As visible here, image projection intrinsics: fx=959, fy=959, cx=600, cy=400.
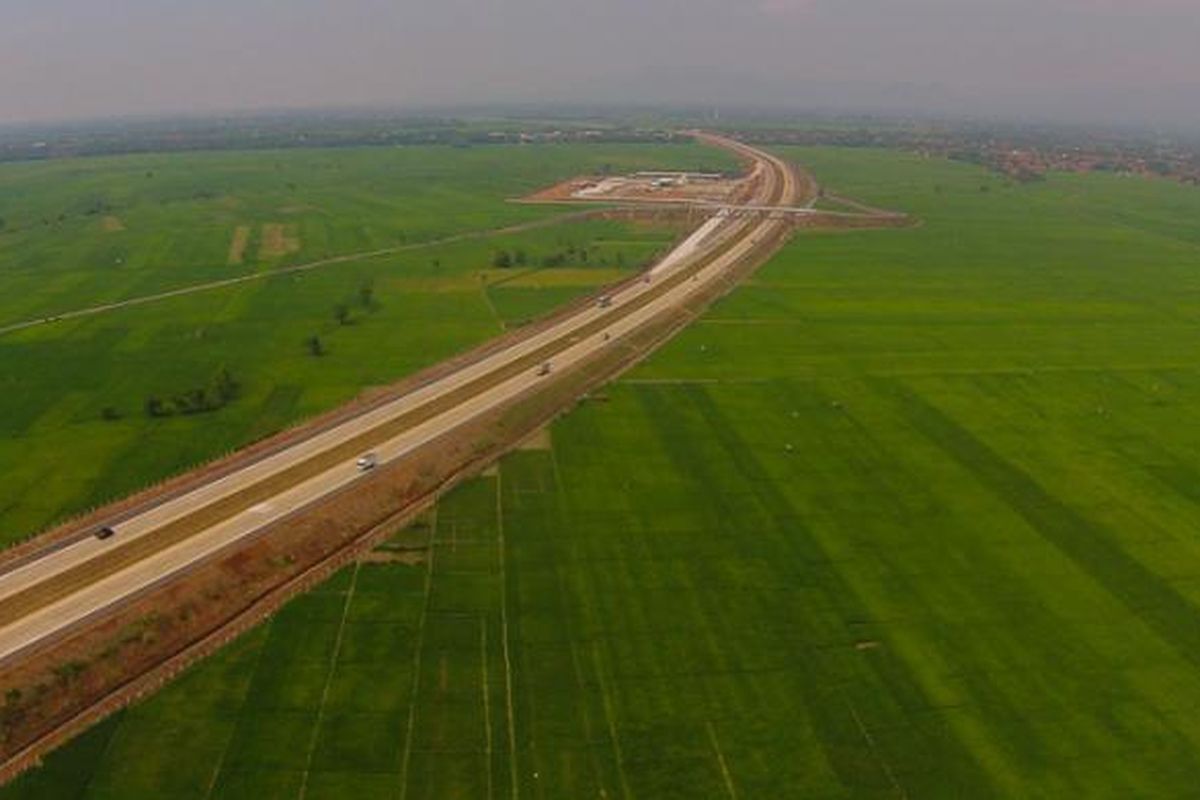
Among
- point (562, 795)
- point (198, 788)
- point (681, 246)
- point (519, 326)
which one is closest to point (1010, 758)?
point (562, 795)

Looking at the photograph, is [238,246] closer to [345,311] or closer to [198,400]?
[345,311]

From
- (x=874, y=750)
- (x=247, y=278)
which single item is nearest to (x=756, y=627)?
(x=874, y=750)

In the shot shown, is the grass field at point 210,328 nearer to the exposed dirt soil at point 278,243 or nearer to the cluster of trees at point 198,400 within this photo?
the exposed dirt soil at point 278,243

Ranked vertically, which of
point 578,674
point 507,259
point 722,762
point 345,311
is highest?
point 507,259

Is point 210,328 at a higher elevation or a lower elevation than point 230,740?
higher

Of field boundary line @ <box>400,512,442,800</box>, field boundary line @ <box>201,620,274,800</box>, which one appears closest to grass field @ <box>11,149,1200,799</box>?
field boundary line @ <box>201,620,274,800</box>

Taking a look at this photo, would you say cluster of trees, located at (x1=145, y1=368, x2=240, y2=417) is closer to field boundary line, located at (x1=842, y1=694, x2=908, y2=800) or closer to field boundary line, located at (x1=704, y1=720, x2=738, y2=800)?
field boundary line, located at (x1=704, y1=720, x2=738, y2=800)
